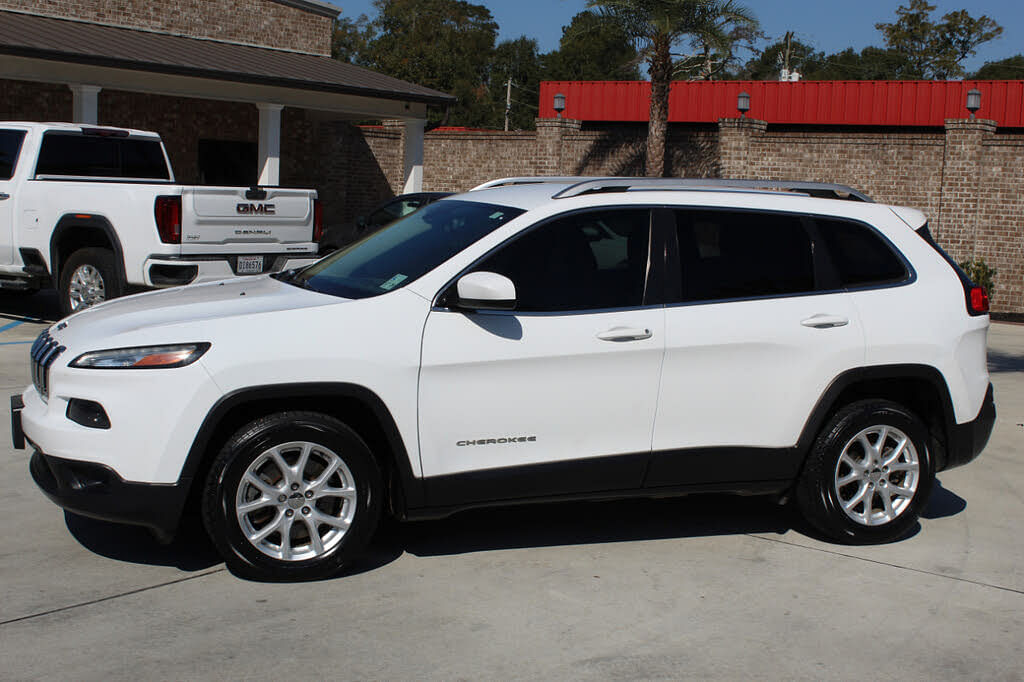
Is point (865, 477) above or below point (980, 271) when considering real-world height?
below

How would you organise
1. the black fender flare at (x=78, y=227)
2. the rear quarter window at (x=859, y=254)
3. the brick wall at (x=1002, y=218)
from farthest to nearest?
the brick wall at (x=1002, y=218) → the black fender flare at (x=78, y=227) → the rear quarter window at (x=859, y=254)

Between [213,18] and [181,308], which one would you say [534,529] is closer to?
[181,308]

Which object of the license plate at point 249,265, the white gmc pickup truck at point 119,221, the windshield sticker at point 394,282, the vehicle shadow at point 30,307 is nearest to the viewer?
the windshield sticker at point 394,282

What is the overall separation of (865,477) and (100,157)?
32.2 feet

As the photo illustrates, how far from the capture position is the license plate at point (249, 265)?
11.5 meters

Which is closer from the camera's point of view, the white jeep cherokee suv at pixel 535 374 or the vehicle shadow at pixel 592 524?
the white jeep cherokee suv at pixel 535 374

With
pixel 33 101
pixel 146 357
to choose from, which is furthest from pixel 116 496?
pixel 33 101

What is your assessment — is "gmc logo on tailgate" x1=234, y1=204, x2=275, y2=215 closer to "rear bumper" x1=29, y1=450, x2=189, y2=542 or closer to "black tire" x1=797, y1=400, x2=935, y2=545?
"rear bumper" x1=29, y1=450, x2=189, y2=542

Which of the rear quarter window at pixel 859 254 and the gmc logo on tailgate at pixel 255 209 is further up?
the gmc logo on tailgate at pixel 255 209

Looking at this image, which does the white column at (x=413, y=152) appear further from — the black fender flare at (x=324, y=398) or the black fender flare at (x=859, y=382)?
the black fender flare at (x=324, y=398)

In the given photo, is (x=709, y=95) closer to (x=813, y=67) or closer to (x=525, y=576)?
(x=525, y=576)

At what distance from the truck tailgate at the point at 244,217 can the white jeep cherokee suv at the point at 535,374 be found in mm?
5492

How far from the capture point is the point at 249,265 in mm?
11602

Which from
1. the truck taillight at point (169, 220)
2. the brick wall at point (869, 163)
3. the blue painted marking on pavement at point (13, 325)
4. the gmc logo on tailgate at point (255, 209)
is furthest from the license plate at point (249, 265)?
the brick wall at point (869, 163)
